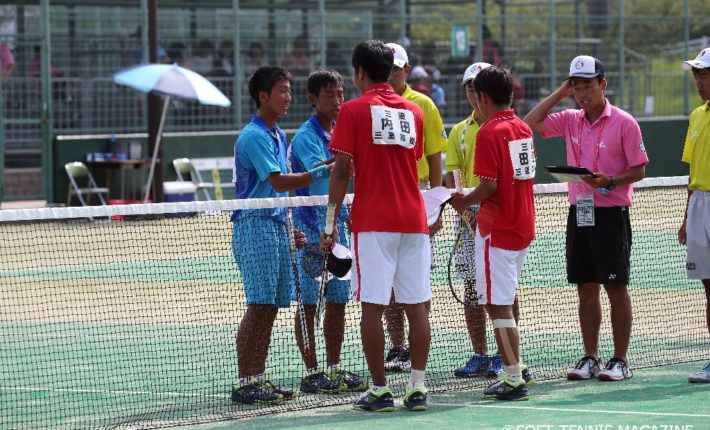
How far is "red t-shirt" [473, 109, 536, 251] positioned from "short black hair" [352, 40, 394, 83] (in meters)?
0.71

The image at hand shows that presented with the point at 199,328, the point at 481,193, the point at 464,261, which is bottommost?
the point at 199,328

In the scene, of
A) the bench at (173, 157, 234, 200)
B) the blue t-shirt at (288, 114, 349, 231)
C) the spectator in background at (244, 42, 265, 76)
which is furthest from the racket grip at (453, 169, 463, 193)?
the spectator in background at (244, 42, 265, 76)

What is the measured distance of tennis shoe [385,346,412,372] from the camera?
32.3 feet

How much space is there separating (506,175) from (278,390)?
1923 millimetres

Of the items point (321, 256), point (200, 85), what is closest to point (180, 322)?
point (321, 256)

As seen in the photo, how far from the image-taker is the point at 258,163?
8.69m

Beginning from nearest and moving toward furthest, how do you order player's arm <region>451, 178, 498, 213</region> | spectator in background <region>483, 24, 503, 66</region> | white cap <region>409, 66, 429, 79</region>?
player's arm <region>451, 178, 498, 213</region> < white cap <region>409, 66, 429, 79</region> < spectator in background <region>483, 24, 503, 66</region>

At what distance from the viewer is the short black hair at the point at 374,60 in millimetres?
8258

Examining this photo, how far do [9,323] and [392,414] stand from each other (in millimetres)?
5077

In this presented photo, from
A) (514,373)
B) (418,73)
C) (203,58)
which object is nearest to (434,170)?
(514,373)

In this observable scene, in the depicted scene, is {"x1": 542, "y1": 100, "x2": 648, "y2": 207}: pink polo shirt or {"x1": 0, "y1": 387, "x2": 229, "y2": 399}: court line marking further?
{"x1": 542, "y1": 100, "x2": 648, "y2": 207}: pink polo shirt

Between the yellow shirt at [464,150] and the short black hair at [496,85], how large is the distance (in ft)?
4.21

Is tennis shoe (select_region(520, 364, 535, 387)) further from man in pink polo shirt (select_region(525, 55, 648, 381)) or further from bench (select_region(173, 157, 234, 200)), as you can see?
bench (select_region(173, 157, 234, 200))

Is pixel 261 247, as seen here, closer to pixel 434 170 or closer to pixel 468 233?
pixel 434 170
